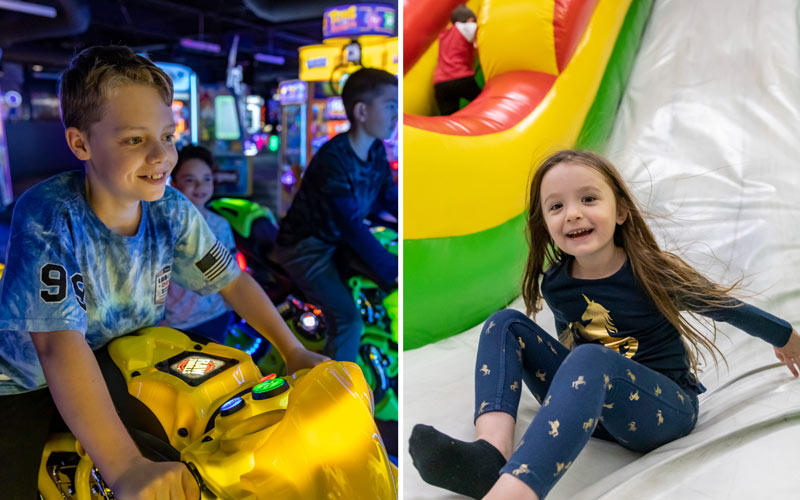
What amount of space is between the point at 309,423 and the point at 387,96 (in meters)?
0.74

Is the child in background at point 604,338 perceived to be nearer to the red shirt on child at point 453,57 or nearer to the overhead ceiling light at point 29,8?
the red shirt on child at point 453,57

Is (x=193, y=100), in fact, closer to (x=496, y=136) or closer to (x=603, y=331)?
(x=496, y=136)

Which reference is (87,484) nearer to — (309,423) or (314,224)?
(309,423)

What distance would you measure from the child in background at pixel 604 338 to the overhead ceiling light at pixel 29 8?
81 centimetres

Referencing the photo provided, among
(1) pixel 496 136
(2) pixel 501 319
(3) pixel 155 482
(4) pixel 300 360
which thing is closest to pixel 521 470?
(2) pixel 501 319

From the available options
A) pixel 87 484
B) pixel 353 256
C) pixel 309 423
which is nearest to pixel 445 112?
pixel 353 256

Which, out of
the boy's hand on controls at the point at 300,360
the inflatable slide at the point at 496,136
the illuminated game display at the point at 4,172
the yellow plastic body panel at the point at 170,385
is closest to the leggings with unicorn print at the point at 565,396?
the inflatable slide at the point at 496,136

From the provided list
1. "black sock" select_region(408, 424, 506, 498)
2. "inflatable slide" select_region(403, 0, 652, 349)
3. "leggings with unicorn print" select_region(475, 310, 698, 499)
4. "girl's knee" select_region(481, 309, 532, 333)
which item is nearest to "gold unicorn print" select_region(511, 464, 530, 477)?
"leggings with unicorn print" select_region(475, 310, 698, 499)

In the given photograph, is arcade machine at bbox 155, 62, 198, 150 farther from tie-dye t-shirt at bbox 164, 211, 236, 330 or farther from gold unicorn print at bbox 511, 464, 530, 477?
gold unicorn print at bbox 511, 464, 530, 477

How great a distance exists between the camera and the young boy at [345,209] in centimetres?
133

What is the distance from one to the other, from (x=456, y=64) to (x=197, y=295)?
Answer: 715mm

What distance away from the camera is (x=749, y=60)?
110cm

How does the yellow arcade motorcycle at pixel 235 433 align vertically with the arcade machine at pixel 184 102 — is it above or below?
below

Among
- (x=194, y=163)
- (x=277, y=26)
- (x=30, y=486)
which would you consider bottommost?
(x=30, y=486)
